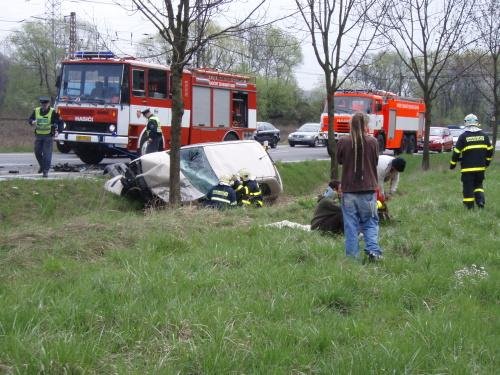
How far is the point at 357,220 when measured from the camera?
6.84 m

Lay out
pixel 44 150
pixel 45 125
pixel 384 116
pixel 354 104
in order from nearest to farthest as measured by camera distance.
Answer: pixel 45 125 → pixel 44 150 → pixel 354 104 → pixel 384 116

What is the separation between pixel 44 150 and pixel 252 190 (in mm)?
4869

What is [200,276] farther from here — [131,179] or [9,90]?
[9,90]

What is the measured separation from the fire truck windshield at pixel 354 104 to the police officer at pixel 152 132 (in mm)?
13632

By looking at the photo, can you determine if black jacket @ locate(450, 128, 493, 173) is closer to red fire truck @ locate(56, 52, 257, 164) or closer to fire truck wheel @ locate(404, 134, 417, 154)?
red fire truck @ locate(56, 52, 257, 164)

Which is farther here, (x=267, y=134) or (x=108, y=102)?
(x=267, y=134)

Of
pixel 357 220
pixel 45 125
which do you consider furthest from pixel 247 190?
pixel 357 220

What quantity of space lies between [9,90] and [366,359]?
2084 inches

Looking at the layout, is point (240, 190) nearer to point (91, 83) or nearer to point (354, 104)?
point (91, 83)

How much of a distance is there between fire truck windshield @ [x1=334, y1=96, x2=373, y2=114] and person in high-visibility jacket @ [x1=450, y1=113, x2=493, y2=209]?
17.5 meters

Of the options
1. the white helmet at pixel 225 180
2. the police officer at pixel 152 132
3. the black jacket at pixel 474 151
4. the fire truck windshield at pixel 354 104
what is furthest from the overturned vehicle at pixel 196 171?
the fire truck windshield at pixel 354 104

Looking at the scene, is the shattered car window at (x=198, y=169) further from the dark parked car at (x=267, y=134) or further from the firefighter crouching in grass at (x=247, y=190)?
the dark parked car at (x=267, y=134)

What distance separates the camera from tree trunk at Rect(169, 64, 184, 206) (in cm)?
1010

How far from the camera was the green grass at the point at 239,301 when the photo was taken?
3828 mm
